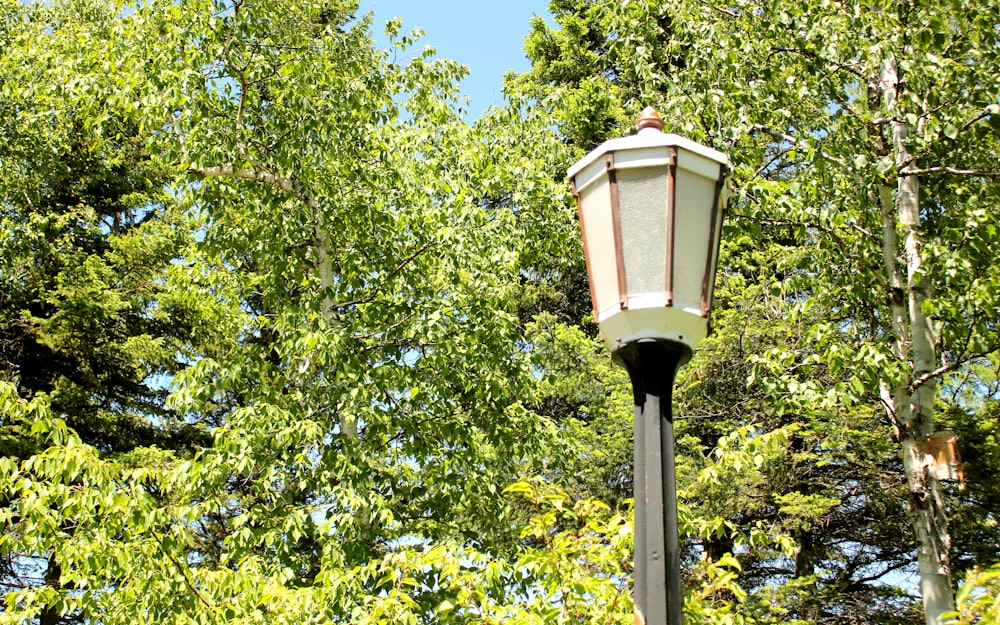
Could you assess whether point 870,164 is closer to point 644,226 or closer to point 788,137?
point 788,137

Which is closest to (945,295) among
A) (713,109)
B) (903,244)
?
(903,244)

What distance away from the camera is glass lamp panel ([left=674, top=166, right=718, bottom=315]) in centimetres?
255

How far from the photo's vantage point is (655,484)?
7.80 feet

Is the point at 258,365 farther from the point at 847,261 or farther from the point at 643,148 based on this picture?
the point at 643,148

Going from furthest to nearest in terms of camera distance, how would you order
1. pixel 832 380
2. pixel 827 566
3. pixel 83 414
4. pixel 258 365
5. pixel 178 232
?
pixel 83 414 < pixel 827 566 < pixel 832 380 < pixel 178 232 < pixel 258 365

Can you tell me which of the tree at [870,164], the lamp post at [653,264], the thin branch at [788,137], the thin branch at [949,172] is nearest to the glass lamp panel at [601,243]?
the lamp post at [653,264]

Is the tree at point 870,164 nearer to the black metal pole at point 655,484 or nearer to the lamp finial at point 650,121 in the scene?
the lamp finial at point 650,121

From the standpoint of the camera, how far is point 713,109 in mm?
7977

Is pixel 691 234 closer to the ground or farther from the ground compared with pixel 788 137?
closer to the ground

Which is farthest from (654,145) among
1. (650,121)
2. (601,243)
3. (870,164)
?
(870,164)

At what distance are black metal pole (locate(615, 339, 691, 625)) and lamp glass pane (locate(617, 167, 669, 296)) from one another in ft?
0.56

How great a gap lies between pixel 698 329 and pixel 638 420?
307 mm

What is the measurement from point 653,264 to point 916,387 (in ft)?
18.1

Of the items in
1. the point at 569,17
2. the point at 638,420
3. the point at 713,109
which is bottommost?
the point at 638,420
